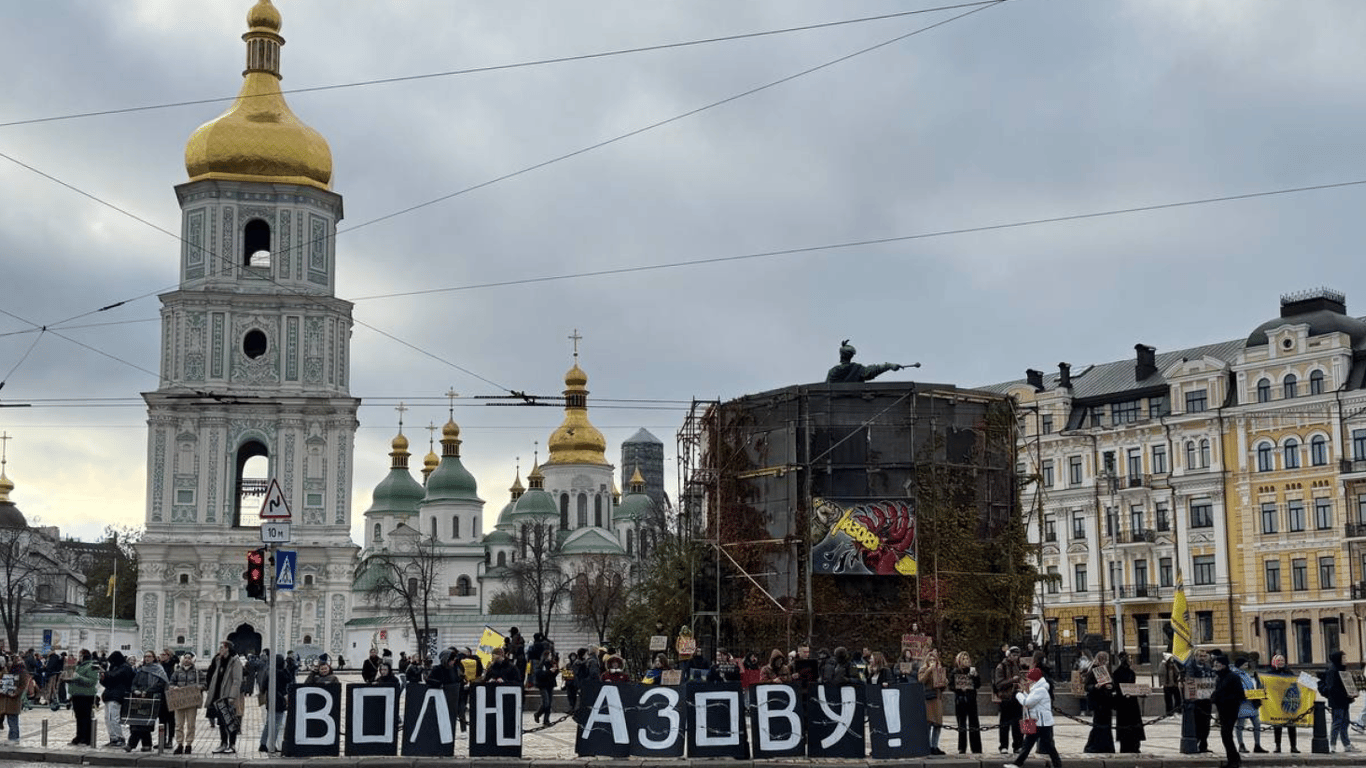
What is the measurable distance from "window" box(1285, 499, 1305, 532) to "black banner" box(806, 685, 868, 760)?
4455 cm

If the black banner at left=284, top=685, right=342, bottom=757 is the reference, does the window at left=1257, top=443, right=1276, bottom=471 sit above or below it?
above

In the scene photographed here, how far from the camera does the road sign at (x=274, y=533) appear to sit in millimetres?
24531

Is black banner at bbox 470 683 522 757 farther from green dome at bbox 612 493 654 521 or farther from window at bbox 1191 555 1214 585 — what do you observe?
green dome at bbox 612 493 654 521

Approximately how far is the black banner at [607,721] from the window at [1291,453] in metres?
45.8

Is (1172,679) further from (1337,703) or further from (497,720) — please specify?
(497,720)

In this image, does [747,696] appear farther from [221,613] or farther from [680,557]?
[221,613]

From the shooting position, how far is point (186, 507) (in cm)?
8181

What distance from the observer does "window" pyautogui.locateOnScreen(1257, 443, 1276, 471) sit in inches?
2495

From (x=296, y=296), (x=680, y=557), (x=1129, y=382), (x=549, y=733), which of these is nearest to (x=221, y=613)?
(x=296, y=296)

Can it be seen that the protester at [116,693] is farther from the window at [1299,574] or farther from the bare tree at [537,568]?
the bare tree at [537,568]

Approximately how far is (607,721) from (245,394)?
62.2 m

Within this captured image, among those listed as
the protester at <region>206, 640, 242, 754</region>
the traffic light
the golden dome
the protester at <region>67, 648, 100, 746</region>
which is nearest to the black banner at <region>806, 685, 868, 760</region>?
the traffic light

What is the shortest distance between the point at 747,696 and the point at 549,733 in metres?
7.41

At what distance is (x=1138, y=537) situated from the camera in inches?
2645
